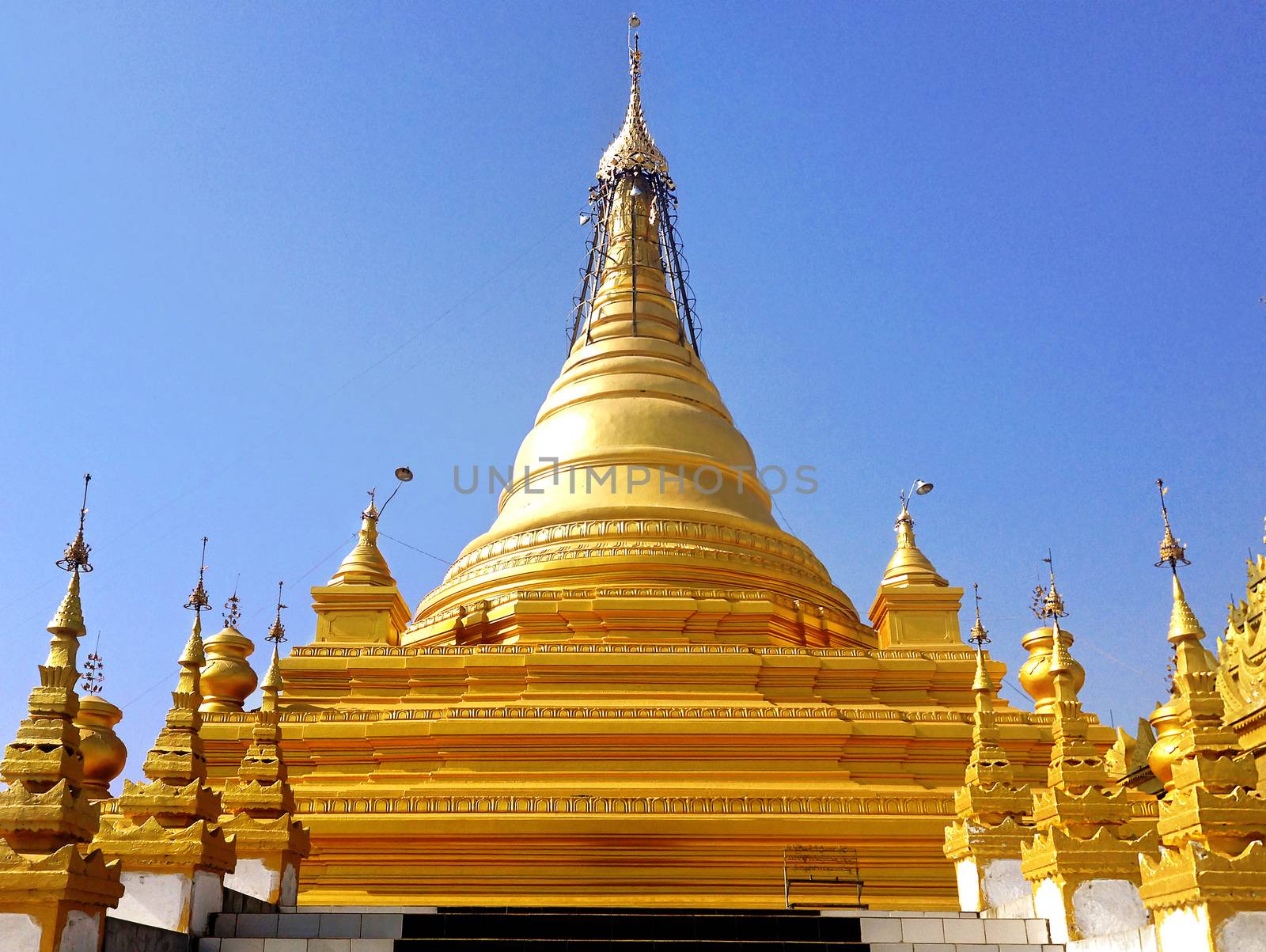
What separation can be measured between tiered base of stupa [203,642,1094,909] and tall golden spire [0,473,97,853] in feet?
26.1

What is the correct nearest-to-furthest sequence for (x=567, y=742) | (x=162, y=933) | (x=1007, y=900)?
(x=162, y=933) < (x=1007, y=900) < (x=567, y=742)

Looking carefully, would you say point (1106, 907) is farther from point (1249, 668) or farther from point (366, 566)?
point (366, 566)

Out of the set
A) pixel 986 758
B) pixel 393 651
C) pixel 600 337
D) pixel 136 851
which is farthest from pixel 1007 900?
pixel 600 337

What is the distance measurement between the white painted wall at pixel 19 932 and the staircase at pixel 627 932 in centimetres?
208

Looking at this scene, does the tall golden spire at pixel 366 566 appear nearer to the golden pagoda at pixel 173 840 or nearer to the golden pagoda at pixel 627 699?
the golden pagoda at pixel 627 699

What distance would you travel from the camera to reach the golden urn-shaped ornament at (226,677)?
847 inches

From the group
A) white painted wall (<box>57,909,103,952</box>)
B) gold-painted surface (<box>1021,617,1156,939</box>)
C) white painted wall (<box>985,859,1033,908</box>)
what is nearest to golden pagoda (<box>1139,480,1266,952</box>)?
gold-painted surface (<box>1021,617,1156,939</box>)

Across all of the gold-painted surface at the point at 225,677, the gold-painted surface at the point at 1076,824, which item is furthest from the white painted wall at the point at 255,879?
the gold-painted surface at the point at 225,677

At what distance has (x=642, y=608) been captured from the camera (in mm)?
20219

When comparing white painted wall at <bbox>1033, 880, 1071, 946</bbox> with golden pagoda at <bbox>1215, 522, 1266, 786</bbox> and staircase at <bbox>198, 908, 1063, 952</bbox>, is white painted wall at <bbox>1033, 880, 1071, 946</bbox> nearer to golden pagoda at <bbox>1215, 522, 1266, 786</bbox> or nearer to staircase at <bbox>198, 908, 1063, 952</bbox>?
staircase at <bbox>198, 908, 1063, 952</bbox>

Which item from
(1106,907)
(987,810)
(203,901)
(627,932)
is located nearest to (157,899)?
(203,901)

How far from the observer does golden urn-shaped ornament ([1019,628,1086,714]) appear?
825 inches

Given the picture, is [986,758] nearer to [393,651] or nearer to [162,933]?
[162,933]

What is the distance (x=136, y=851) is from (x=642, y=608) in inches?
435
